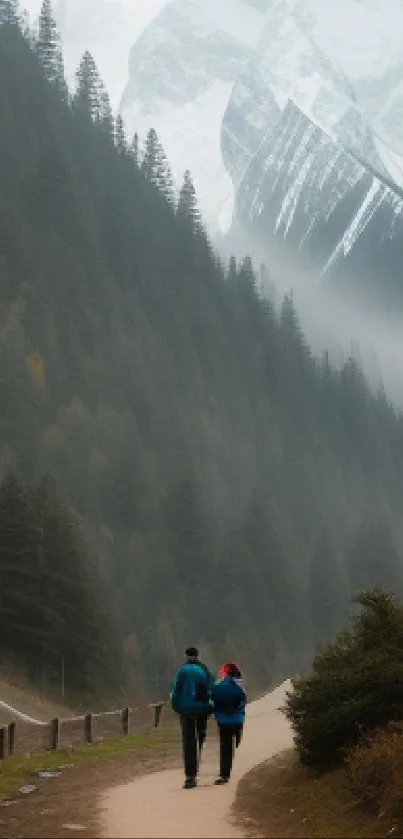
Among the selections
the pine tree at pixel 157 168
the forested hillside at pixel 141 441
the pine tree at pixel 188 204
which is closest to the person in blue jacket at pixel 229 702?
the forested hillside at pixel 141 441

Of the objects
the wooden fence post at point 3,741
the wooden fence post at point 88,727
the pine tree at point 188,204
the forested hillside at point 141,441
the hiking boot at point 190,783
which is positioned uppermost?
the pine tree at point 188,204

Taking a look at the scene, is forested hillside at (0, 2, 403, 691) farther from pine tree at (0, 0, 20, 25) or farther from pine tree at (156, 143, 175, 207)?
pine tree at (0, 0, 20, 25)

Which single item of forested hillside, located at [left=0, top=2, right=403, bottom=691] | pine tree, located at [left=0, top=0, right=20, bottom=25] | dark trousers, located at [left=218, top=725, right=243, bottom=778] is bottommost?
dark trousers, located at [left=218, top=725, right=243, bottom=778]

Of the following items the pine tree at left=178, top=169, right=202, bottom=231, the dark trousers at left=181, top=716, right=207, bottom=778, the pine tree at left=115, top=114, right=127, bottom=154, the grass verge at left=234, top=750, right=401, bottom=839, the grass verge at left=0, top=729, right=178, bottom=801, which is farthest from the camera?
the pine tree at left=178, top=169, right=202, bottom=231

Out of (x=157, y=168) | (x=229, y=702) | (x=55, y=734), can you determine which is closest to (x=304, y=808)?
(x=229, y=702)

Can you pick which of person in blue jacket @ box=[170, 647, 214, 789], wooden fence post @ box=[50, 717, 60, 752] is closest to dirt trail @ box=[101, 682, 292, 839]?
person in blue jacket @ box=[170, 647, 214, 789]

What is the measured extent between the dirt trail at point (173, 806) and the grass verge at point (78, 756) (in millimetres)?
2441

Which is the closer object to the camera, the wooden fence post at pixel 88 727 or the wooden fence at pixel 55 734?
the wooden fence at pixel 55 734

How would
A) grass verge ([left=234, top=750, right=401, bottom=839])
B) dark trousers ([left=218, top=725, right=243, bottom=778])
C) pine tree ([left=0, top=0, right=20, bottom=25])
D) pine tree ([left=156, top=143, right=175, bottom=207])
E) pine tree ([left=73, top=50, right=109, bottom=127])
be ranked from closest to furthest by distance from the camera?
grass verge ([left=234, top=750, right=401, bottom=839]) → dark trousers ([left=218, top=725, right=243, bottom=778]) → pine tree ([left=0, top=0, right=20, bottom=25]) → pine tree ([left=73, top=50, right=109, bottom=127]) → pine tree ([left=156, top=143, right=175, bottom=207])

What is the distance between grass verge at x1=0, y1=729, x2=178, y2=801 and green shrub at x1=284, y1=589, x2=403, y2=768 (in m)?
5.43

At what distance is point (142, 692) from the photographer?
204ft

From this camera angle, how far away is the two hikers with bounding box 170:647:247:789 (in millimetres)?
15570

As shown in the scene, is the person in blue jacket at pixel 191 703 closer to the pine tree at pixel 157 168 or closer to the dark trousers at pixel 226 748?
the dark trousers at pixel 226 748

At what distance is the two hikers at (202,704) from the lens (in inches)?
613
